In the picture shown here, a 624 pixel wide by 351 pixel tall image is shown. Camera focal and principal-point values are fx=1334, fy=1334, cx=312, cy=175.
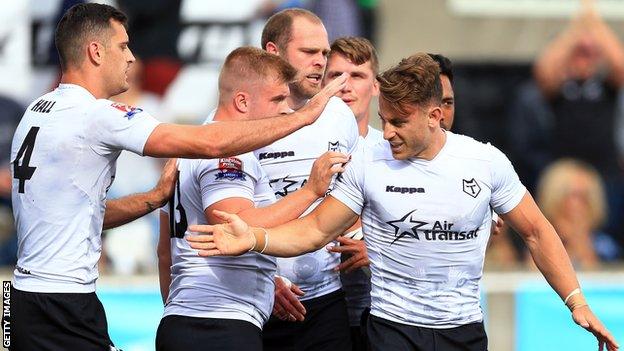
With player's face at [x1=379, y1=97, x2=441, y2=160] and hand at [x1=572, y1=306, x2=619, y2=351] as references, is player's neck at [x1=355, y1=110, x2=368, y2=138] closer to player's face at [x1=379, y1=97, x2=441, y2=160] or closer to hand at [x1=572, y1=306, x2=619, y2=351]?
player's face at [x1=379, y1=97, x2=441, y2=160]

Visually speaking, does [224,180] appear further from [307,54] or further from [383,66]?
[383,66]

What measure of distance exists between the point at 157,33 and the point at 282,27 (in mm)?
6286

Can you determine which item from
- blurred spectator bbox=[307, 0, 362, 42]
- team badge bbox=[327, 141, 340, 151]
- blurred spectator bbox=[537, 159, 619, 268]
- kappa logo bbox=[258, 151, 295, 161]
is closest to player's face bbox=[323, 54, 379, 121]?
team badge bbox=[327, 141, 340, 151]

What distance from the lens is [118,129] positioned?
589 centimetres

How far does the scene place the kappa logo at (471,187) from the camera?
6199 millimetres

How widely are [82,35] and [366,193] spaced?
1.51m

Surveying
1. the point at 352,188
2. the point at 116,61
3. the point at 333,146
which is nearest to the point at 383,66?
the point at 333,146

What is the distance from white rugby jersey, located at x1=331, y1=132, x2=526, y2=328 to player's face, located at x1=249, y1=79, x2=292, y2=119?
49 cm

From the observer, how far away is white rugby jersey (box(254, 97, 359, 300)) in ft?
22.5

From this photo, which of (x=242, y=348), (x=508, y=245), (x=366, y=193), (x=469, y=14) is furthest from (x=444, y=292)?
(x=469, y=14)

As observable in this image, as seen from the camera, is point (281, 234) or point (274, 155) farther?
point (274, 155)

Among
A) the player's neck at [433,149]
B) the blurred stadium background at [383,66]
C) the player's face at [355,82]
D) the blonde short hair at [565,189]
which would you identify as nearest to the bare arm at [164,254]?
the player's face at [355,82]

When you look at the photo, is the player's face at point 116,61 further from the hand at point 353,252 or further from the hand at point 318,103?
the hand at point 353,252

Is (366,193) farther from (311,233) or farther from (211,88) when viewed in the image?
(211,88)
